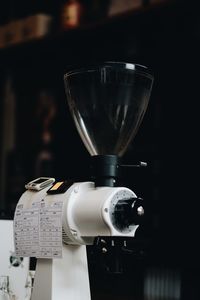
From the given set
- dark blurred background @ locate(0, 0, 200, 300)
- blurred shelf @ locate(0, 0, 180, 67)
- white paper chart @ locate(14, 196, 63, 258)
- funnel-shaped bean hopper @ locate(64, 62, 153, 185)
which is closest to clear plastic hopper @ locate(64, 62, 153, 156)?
funnel-shaped bean hopper @ locate(64, 62, 153, 185)

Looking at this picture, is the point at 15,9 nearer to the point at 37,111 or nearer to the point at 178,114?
the point at 37,111

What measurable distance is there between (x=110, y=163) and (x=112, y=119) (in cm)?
12

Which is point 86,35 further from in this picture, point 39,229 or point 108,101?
point 39,229

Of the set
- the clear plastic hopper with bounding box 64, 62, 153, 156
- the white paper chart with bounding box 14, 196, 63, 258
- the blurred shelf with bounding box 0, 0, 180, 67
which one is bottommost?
the white paper chart with bounding box 14, 196, 63, 258

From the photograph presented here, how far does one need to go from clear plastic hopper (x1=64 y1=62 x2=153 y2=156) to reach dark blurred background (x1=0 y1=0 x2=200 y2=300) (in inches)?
37.2

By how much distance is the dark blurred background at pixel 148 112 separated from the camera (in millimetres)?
2912

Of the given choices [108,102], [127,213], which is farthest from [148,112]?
[127,213]

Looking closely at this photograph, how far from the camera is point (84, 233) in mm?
1337

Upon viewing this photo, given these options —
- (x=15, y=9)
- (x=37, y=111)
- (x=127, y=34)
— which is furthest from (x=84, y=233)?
(x=15, y=9)

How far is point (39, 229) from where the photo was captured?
1.38m

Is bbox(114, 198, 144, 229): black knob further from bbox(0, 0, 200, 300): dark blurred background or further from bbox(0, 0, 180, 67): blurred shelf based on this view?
bbox(0, 0, 180, 67): blurred shelf

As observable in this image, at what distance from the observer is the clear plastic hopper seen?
55.3 inches

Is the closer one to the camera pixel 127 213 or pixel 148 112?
pixel 127 213

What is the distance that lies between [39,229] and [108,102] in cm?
31
